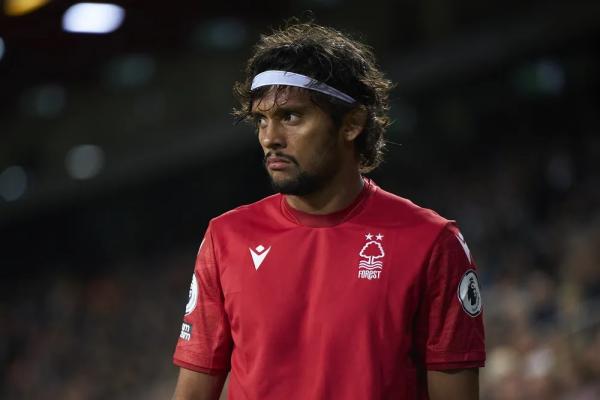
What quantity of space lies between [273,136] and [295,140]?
0.06 metres

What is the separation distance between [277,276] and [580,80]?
12514 millimetres

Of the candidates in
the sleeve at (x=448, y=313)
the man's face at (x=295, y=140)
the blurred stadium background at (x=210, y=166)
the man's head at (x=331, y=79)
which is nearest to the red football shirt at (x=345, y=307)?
the sleeve at (x=448, y=313)

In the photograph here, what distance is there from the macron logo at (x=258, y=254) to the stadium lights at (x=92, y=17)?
673cm

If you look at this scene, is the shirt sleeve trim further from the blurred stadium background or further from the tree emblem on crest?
the blurred stadium background

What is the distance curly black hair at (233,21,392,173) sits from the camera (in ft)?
9.91

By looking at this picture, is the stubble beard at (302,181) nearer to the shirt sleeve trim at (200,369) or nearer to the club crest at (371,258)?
the club crest at (371,258)

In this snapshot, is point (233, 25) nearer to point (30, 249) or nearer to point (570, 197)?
point (570, 197)

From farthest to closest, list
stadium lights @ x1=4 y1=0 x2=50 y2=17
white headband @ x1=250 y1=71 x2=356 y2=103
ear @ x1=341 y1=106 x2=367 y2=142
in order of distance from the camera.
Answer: stadium lights @ x1=4 y1=0 x2=50 y2=17 < ear @ x1=341 y1=106 x2=367 y2=142 < white headband @ x1=250 y1=71 x2=356 y2=103

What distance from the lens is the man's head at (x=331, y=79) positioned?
3.01 metres

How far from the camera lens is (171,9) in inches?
486

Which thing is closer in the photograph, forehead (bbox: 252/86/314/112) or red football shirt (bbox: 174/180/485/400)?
red football shirt (bbox: 174/180/485/400)

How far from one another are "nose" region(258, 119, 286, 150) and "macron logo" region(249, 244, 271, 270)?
0.90 feet

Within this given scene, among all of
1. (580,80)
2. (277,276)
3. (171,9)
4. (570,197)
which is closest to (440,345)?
(277,276)

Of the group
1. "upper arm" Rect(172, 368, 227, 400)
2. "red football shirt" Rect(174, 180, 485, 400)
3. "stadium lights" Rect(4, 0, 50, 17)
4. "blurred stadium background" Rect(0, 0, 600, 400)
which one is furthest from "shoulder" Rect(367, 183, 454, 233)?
"stadium lights" Rect(4, 0, 50, 17)
